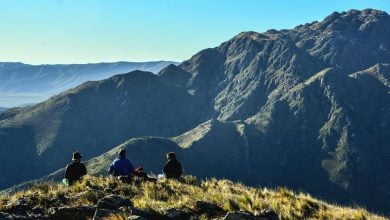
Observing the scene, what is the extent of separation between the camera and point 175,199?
63.1ft

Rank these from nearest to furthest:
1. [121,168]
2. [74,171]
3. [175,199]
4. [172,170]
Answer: [175,199]
[74,171]
[121,168]
[172,170]

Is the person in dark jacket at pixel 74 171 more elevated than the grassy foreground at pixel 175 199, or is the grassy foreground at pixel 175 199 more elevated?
the person in dark jacket at pixel 74 171

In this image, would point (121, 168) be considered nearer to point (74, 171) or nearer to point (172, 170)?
point (74, 171)

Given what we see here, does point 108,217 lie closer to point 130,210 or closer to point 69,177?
point 130,210

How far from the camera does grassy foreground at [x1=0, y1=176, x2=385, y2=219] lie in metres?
17.3

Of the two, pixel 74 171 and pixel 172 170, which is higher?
pixel 74 171

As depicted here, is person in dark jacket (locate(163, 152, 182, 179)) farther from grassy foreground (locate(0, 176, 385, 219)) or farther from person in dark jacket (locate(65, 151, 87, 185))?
grassy foreground (locate(0, 176, 385, 219))

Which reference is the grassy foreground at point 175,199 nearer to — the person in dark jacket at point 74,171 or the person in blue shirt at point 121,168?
the person in dark jacket at point 74,171

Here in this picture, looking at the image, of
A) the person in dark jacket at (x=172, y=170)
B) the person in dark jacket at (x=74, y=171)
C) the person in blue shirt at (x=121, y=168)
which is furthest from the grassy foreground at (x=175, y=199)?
the person in dark jacket at (x=172, y=170)

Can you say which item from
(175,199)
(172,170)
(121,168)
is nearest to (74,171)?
(121,168)

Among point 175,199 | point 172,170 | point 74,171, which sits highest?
point 74,171

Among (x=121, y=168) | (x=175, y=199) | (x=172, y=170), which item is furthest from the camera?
(x=172, y=170)

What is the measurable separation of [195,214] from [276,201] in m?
3.99

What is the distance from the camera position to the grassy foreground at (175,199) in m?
17.3
